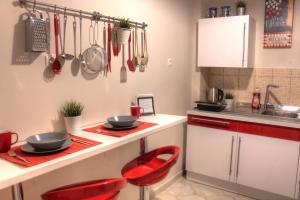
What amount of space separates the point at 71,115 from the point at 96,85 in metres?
0.37

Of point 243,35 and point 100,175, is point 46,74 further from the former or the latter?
point 243,35

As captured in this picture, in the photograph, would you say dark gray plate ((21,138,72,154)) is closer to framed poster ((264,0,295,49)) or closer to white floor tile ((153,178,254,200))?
white floor tile ((153,178,254,200))

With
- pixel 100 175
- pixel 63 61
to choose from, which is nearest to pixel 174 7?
pixel 63 61

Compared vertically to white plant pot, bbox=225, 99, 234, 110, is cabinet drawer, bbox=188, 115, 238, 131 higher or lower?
lower

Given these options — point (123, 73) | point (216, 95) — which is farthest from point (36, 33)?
point (216, 95)

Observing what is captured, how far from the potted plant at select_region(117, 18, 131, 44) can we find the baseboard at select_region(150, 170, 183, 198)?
155 cm

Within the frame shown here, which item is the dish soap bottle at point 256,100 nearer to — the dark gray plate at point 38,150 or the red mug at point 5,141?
the dark gray plate at point 38,150

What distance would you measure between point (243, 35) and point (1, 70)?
2.24m

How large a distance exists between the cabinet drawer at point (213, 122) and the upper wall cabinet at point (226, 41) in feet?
1.97

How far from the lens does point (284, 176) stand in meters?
2.45

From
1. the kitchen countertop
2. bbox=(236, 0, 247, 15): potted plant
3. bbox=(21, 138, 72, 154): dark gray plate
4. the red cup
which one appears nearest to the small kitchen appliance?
the kitchen countertop

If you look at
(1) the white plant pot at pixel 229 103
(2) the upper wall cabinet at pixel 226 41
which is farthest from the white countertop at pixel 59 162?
(1) the white plant pot at pixel 229 103

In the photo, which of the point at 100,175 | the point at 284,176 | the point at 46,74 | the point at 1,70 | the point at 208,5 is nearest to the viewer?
the point at 1,70

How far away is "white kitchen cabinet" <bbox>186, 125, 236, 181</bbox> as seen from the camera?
9.01 ft
